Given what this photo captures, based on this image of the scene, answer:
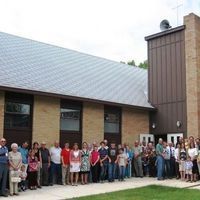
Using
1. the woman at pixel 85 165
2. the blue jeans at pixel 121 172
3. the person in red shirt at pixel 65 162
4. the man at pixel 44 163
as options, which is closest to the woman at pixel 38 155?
the man at pixel 44 163

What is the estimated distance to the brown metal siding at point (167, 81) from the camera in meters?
20.7

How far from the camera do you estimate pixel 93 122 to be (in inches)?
741

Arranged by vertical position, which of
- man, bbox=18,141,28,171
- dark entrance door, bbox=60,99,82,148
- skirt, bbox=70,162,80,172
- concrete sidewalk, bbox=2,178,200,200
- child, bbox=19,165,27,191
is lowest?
concrete sidewalk, bbox=2,178,200,200

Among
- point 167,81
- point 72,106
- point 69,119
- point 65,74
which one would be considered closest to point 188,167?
point 69,119

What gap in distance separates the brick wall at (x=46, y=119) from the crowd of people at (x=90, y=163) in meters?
0.65

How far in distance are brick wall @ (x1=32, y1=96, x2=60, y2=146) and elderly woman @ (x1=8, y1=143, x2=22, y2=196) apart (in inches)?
111

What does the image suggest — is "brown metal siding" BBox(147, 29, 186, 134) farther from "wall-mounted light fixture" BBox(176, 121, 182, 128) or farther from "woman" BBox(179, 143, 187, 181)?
"woman" BBox(179, 143, 187, 181)

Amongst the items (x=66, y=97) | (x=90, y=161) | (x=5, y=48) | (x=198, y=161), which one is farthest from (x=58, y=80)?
(x=198, y=161)

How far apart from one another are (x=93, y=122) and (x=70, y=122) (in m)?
1.36

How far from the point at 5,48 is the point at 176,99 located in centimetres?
909

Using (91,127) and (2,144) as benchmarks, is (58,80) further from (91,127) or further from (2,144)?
(2,144)

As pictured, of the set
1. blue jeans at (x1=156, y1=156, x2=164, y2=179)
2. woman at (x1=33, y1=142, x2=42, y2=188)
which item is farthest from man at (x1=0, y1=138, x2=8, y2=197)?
blue jeans at (x1=156, y1=156, x2=164, y2=179)

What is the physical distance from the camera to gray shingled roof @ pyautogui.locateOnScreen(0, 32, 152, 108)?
56.1ft

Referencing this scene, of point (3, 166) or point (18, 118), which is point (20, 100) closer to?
point (18, 118)
